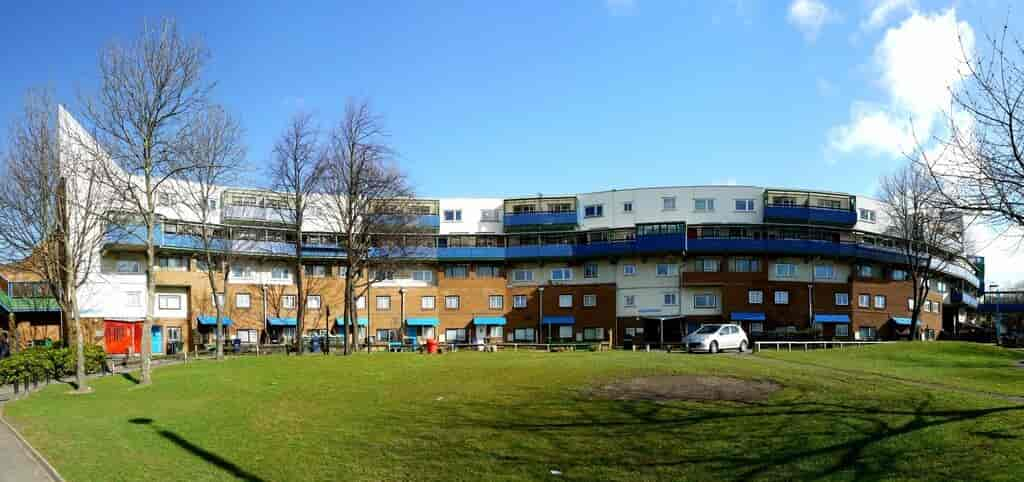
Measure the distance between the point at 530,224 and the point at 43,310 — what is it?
40148 mm

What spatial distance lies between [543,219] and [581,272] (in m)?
6.14

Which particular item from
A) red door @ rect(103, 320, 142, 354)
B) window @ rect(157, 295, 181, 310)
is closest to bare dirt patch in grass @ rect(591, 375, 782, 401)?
red door @ rect(103, 320, 142, 354)

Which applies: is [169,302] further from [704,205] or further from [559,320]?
[704,205]

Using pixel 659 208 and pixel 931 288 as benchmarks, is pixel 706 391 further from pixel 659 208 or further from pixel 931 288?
pixel 931 288

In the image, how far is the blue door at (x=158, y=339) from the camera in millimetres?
61188

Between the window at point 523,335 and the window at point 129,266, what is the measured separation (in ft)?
107

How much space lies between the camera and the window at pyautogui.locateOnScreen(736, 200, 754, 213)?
68.2 m

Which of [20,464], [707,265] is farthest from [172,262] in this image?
[20,464]

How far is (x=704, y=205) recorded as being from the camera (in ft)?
225

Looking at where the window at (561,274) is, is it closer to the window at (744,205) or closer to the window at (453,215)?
the window at (453,215)

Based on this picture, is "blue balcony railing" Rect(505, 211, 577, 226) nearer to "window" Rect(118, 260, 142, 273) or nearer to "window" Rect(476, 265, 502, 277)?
"window" Rect(476, 265, 502, 277)

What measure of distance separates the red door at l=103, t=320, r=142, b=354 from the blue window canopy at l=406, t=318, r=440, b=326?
22.5m

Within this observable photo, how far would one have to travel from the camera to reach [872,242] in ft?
229

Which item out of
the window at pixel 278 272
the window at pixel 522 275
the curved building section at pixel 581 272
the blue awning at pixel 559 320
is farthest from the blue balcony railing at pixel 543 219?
the window at pixel 278 272
